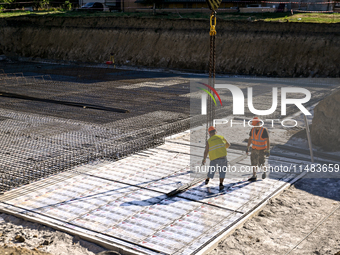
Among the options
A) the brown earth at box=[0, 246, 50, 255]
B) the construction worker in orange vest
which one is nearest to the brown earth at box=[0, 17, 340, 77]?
the construction worker in orange vest

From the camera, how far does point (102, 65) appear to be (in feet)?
101

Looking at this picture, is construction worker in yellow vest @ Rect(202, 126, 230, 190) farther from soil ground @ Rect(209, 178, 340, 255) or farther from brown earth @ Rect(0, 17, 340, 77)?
brown earth @ Rect(0, 17, 340, 77)

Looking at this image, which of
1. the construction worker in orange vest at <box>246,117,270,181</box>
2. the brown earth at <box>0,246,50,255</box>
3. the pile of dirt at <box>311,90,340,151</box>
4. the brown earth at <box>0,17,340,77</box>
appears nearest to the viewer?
the brown earth at <box>0,246,50,255</box>

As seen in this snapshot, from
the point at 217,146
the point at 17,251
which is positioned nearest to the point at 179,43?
the point at 217,146

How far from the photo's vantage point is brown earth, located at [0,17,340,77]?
82.5 feet

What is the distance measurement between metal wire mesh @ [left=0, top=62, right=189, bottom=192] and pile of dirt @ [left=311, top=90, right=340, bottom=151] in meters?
4.31

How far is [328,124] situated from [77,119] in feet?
28.1

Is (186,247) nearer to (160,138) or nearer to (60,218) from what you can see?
(60,218)

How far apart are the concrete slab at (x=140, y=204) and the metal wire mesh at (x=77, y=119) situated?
2.83 feet

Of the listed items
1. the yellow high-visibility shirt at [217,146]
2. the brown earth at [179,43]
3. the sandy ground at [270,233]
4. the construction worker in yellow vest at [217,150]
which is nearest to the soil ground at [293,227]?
the sandy ground at [270,233]

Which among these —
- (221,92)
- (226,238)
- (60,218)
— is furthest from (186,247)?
(221,92)

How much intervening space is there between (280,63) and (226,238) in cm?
2083

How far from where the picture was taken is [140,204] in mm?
7773

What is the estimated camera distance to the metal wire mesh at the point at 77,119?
10.3 m
